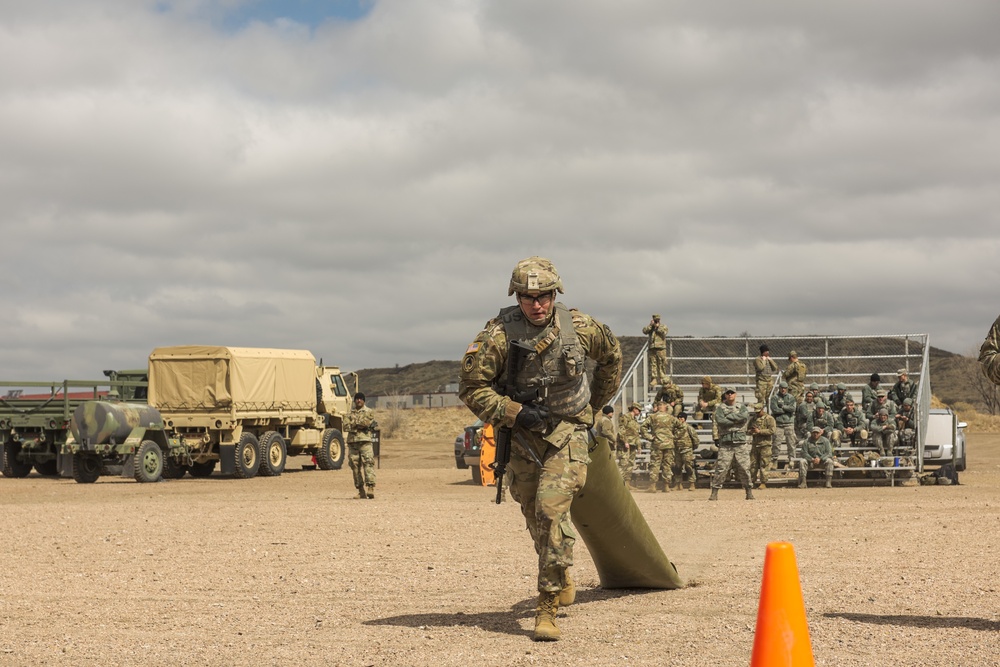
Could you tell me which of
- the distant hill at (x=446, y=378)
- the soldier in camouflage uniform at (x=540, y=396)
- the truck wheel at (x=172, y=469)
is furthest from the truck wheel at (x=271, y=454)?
the distant hill at (x=446, y=378)

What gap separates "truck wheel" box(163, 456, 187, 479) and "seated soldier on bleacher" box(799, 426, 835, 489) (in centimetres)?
1336

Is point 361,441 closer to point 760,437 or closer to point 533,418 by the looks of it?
point 760,437

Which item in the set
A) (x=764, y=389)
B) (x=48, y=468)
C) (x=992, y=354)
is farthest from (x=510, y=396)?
(x=48, y=468)

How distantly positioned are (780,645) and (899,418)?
19735 millimetres

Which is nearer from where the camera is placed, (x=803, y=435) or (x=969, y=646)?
(x=969, y=646)

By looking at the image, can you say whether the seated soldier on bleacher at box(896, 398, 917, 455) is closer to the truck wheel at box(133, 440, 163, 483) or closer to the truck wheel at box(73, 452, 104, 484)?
the truck wheel at box(133, 440, 163, 483)

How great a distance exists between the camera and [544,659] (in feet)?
19.9

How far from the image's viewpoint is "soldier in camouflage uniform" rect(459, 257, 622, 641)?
22.5ft

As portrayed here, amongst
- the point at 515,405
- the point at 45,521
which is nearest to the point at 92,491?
the point at 45,521

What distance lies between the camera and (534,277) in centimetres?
688

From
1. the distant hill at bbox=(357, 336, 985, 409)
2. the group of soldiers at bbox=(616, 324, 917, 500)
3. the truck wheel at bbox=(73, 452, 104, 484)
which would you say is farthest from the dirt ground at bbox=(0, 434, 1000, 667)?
the distant hill at bbox=(357, 336, 985, 409)

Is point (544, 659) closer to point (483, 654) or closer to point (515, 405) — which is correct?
point (483, 654)

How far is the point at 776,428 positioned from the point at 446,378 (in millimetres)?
90377

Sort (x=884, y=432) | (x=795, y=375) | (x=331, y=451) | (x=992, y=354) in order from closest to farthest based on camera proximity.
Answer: (x=992, y=354)
(x=884, y=432)
(x=795, y=375)
(x=331, y=451)
